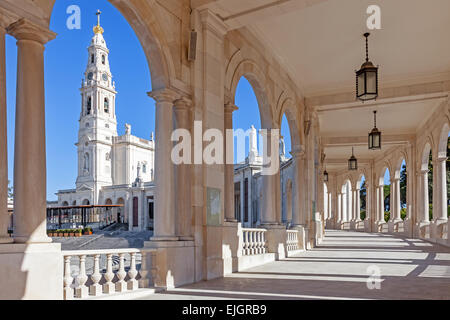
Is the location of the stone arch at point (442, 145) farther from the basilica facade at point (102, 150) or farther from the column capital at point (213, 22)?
the basilica facade at point (102, 150)

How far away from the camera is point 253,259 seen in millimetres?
11695

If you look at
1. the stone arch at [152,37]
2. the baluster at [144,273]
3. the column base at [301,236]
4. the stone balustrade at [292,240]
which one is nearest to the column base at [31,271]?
the baluster at [144,273]

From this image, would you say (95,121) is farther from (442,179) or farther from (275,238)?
(275,238)

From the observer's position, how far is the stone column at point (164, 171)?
8148 millimetres

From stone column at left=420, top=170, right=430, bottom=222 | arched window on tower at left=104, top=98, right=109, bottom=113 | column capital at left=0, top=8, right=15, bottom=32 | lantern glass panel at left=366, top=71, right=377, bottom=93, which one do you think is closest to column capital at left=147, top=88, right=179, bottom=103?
column capital at left=0, top=8, right=15, bottom=32

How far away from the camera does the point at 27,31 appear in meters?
5.60

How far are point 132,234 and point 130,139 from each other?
40971mm

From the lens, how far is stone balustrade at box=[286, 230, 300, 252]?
15373 millimetres

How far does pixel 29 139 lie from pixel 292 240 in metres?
12.2

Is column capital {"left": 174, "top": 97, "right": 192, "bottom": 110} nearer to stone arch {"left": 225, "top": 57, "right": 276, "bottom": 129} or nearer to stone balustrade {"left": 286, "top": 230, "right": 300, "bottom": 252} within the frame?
stone arch {"left": 225, "top": 57, "right": 276, "bottom": 129}

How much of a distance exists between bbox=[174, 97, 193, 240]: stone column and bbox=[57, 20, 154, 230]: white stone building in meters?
64.5

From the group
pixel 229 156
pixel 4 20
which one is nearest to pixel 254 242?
pixel 229 156
